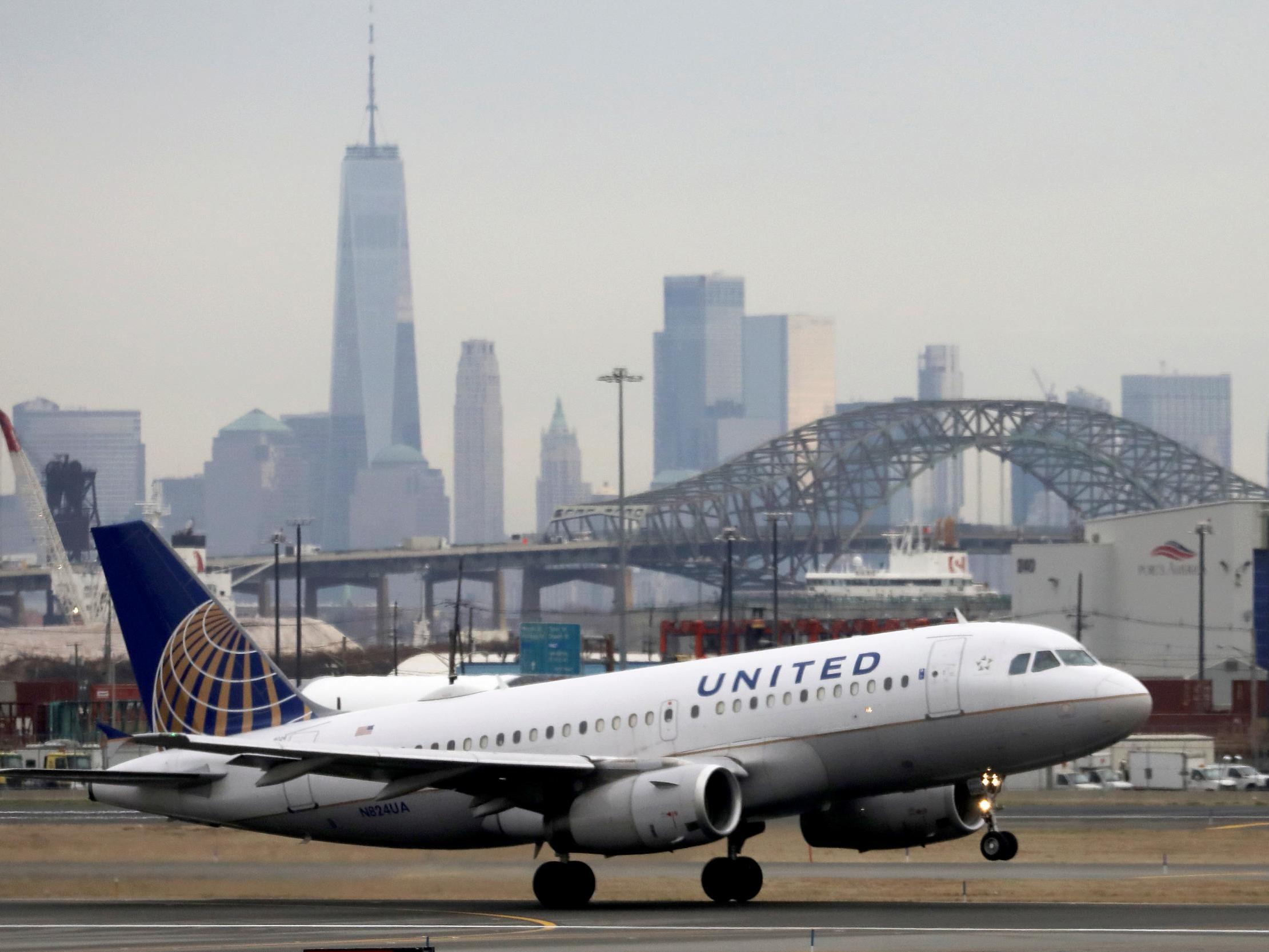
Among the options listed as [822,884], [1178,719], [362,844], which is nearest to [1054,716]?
[822,884]

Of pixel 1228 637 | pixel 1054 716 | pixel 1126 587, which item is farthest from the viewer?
pixel 1126 587

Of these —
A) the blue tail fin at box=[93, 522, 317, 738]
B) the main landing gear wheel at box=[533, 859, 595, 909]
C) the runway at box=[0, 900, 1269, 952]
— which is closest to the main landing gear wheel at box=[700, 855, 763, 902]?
the runway at box=[0, 900, 1269, 952]

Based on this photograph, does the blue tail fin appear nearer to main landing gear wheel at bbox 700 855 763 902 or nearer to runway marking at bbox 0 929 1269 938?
runway marking at bbox 0 929 1269 938

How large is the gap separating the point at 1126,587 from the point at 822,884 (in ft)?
415

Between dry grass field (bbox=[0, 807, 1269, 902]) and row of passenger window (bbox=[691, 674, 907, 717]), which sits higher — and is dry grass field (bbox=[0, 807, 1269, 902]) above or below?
below

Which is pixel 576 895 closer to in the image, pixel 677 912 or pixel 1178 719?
pixel 677 912

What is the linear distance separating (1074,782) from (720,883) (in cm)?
4527

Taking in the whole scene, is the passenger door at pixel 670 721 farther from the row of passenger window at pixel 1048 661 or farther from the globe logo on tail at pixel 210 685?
the globe logo on tail at pixel 210 685

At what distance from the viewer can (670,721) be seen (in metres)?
36.7

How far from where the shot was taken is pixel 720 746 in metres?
36.0

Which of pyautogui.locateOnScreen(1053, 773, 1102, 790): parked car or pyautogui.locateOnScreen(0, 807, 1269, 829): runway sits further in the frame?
pyautogui.locateOnScreen(1053, 773, 1102, 790): parked car

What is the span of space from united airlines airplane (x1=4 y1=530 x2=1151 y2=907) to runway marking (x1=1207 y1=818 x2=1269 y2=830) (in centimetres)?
2171

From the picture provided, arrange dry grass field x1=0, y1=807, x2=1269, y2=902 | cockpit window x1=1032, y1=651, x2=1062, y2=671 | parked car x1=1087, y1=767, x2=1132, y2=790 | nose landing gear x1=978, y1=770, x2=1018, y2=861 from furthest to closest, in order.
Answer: parked car x1=1087, y1=767, x2=1132, y2=790 → dry grass field x1=0, y1=807, x2=1269, y2=902 → cockpit window x1=1032, y1=651, x2=1062, y2=671 → nose landing gear x1=978, y1=770, x2=1018, y2=861

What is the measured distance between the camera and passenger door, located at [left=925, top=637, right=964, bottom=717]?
114 feet
